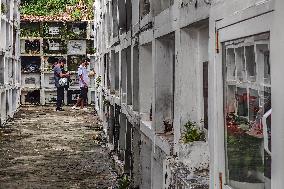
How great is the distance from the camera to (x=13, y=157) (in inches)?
408

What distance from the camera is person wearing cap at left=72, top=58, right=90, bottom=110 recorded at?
20.0m

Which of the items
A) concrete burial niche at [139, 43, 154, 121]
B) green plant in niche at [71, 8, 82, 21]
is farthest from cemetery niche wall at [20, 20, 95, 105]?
concrete burial niche at [139, 43, 154, 121]

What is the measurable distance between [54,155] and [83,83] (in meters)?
9.96

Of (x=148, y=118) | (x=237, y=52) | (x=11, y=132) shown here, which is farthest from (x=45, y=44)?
(x=237, y=52)

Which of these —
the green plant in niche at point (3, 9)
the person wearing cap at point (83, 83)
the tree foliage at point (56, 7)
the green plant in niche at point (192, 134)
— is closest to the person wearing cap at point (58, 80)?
the person wearing cap at point (83, 83)

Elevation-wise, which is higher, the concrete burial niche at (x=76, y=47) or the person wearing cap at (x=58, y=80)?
the concrete burial niche at (x=76, y=47)

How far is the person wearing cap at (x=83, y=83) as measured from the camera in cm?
2003

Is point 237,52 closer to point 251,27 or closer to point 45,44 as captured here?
point 251,27

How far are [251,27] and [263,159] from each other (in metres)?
0.61

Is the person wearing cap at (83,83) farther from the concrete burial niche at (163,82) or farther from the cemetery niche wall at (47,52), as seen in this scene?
the concrete burial niche at (163,82)

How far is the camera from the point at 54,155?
34.3 feet

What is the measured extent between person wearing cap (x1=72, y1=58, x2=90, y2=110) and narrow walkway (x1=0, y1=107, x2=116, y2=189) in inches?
133

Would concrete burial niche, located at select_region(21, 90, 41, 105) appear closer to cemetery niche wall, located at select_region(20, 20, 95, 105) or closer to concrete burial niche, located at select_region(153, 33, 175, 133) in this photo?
cemetery niche wall, located at select_region(20, 20, 95, 105)

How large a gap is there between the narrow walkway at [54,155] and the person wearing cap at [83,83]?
11.1 feet
